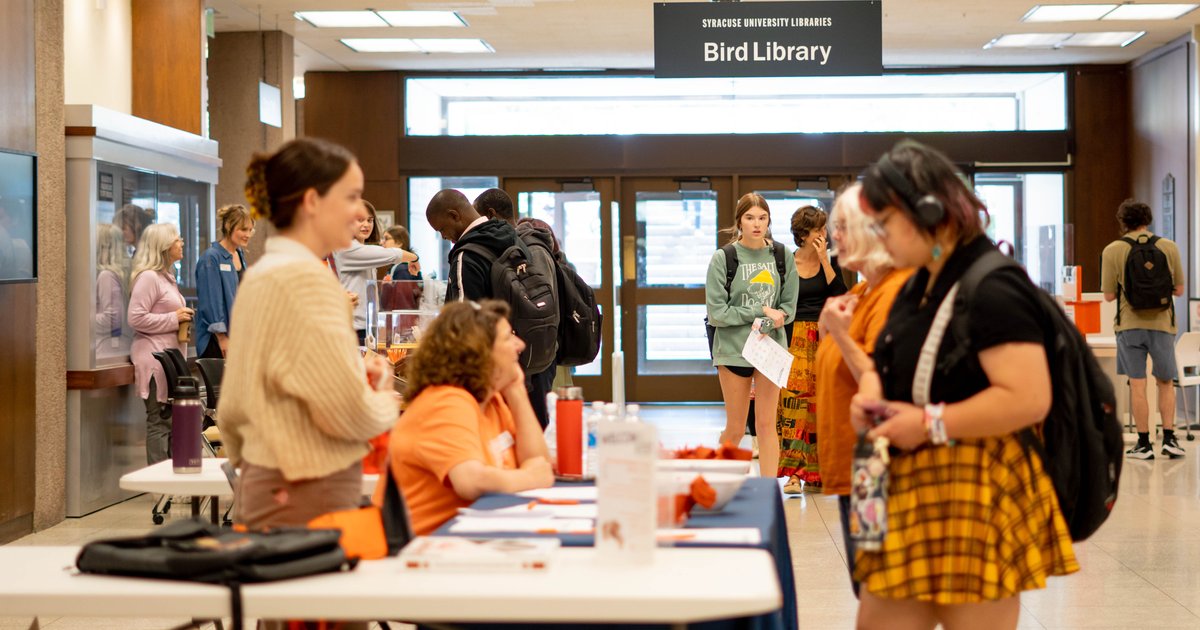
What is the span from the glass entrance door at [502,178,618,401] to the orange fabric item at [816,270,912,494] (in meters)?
9.46

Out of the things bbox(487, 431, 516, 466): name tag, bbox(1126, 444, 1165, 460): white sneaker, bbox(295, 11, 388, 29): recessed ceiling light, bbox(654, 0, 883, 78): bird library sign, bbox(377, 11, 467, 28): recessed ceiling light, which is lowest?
bbox(1126, 444, 1165, 460): white sneaker

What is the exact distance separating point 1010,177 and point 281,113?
698 centimetres

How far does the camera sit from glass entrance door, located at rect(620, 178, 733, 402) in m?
12.3

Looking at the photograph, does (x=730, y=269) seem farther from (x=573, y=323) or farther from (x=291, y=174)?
(x=291, y=174)

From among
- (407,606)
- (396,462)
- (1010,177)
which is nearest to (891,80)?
(1010,177)

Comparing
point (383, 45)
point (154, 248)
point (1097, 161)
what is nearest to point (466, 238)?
point (154, 248)

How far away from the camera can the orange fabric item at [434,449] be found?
286 centimetres

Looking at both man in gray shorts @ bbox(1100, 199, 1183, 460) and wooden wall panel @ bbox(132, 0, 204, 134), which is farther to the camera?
man in gray shorts @ bbox(1100, 199, 1183, 460)

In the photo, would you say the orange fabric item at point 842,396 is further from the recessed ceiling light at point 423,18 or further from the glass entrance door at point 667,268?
the glass entrance door at point 667,268

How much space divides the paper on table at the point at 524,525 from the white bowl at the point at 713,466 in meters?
0.49

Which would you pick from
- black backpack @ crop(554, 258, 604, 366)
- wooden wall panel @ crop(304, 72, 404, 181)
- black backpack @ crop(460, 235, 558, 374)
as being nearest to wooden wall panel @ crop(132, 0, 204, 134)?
black backpack @ crop(554, 258, 604, 366)

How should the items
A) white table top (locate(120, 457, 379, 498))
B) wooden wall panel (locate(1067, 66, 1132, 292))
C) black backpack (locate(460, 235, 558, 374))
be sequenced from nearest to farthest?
white table top (locate(120, 457, 379, 498)) → black backpack (locate(460, 235, 558, 374)) → wooden wall panel (locate(1067, 66, 1132, 292))

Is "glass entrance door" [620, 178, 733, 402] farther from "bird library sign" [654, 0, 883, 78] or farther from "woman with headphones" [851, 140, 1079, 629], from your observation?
"woman with headphones" [851, 140, 1079, 629]

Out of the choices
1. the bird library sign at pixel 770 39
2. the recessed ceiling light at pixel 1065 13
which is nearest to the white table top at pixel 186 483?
the bird library sign at pixel 770 39
